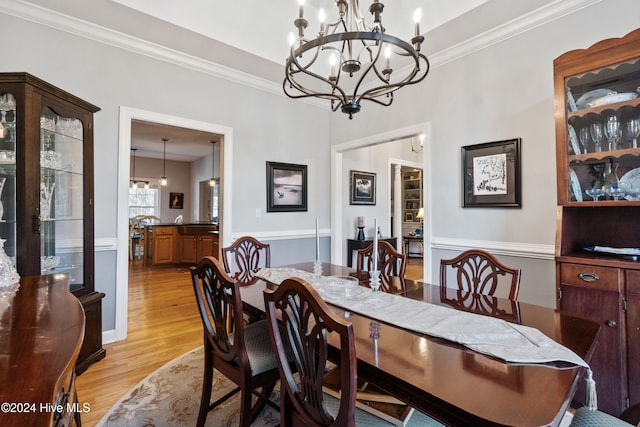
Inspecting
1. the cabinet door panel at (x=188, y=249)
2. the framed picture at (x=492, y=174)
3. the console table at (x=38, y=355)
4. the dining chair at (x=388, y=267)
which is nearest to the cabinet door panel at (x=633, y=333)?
the framed picture at (x=492, y=174)

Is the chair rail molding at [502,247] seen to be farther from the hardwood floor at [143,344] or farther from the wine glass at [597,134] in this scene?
the hardwood floor at [143,344]

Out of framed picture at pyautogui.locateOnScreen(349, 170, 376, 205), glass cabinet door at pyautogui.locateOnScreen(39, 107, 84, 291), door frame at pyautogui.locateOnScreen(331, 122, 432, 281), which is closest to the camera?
glass cabinet door at pyautogui.locateOnScreen(39, 107, 84, 291)

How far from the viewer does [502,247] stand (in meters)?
2.63

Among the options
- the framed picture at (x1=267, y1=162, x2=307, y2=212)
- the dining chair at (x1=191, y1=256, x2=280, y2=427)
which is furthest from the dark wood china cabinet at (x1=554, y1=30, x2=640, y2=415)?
the framed picture at (x1=267, y1=162, x2=307, y2=212)

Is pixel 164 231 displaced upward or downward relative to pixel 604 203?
downward

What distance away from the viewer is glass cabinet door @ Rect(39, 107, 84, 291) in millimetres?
2213

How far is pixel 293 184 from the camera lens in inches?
160

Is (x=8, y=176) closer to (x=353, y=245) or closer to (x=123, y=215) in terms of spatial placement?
(x=123, y=215)

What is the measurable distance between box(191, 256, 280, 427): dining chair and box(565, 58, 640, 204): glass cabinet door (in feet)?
6.72

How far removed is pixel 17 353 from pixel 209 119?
118 inches

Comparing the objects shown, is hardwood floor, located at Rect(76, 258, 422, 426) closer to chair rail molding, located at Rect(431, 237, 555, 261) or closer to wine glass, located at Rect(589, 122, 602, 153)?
chair rail molding, located at Rect(431, 237, 555, 261)

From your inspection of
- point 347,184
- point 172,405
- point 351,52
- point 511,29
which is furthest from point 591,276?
point 347,184

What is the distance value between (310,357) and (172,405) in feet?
4.78

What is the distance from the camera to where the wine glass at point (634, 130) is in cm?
177
